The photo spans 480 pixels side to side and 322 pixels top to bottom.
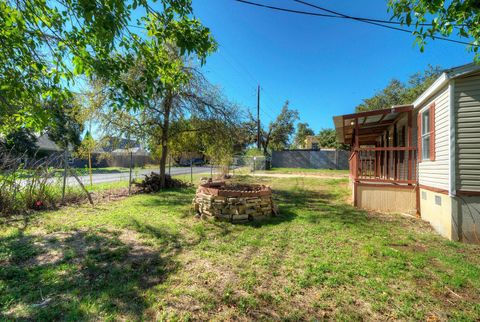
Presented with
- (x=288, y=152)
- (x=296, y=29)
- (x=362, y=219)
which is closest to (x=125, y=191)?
(x=362, y=219)

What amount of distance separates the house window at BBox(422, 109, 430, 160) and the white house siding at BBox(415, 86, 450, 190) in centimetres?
43

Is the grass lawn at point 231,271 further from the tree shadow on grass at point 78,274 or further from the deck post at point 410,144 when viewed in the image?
the deck post at point 410,144

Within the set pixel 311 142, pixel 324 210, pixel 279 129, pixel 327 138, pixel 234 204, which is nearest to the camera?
pixel 234 204

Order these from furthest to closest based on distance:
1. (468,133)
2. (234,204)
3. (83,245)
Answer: (234,204)
(468,133)
(83,245)

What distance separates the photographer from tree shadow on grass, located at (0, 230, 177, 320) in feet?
7.22

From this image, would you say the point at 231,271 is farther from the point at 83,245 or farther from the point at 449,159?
the point at 449,159

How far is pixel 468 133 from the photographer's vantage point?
13.9 ft

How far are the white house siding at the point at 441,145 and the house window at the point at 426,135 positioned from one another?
427 mm

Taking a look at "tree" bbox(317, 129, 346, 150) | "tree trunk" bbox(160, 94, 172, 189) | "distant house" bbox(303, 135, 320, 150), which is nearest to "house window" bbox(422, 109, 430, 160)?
"tree trunk" bbox(160, 94, 172, 189)

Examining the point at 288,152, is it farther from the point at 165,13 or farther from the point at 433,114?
the point at 165,13

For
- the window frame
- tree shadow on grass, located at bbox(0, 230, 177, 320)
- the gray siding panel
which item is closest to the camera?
tree shadow on grass, located at bbox(0, 230, 177, 320)

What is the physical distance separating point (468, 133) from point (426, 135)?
1551 mm

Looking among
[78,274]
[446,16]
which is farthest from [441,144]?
[78,274]

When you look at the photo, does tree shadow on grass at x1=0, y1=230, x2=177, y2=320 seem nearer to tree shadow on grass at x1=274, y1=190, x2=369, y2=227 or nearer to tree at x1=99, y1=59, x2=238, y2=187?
tree shadow on grass at x1=274, y1=190, x2=369, y2=227
